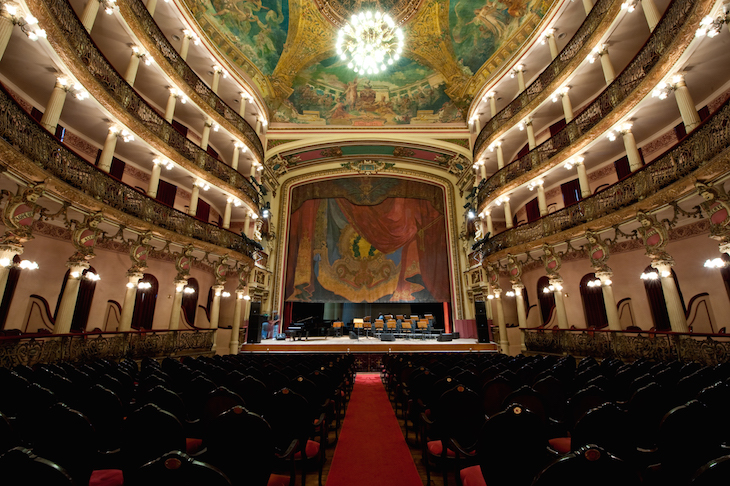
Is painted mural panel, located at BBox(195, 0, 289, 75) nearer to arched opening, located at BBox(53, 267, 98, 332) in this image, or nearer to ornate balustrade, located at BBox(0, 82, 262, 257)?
ornate balustrade, located at BBox(0, 82, 262, 257)

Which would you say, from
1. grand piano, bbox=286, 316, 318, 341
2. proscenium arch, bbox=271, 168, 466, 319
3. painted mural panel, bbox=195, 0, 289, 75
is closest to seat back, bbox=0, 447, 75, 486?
grand piano, bbox=286, 316, 318, 341

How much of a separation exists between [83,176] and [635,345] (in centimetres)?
1533

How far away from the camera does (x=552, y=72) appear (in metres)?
13.3

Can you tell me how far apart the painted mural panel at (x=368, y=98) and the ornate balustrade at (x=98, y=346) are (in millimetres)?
14626

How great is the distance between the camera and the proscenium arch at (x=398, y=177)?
819 inches

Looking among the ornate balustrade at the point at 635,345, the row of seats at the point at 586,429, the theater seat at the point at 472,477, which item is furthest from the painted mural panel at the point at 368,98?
the theater seat at the point at 472,477

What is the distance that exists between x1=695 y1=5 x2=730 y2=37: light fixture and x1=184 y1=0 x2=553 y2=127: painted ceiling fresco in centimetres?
912

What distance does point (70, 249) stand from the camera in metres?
10.8

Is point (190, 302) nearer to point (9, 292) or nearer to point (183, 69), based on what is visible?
point (9, 292)

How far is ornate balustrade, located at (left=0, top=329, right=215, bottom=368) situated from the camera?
641cm

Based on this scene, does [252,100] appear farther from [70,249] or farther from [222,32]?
[70,249]

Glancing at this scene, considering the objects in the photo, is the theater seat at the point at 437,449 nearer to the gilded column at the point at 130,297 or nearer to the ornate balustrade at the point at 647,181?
the ornate balustrade at the point at 647,181

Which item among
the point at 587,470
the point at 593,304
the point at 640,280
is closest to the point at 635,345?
the point at 640,280

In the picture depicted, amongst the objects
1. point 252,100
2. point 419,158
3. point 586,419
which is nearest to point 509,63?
point 419,158
